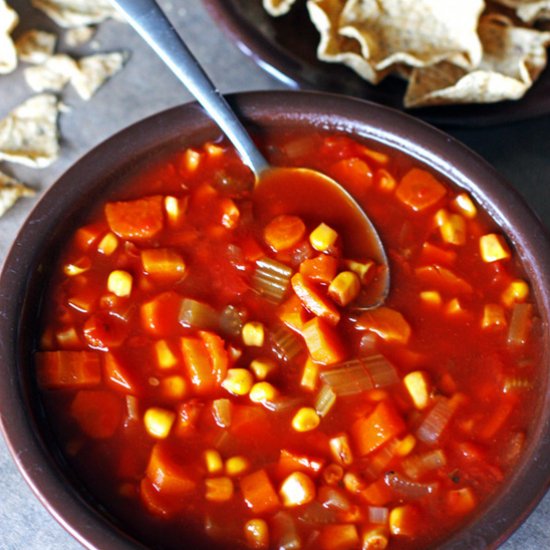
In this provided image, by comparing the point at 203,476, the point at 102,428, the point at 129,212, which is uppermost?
the point at 129,212

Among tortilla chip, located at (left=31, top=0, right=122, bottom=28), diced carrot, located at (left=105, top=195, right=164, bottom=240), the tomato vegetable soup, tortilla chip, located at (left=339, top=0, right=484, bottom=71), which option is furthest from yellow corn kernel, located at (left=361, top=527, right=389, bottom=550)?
tortilla chip, located at (left=31, top=0, right=122, bottom=28)

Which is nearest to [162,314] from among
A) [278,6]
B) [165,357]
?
[165,357]

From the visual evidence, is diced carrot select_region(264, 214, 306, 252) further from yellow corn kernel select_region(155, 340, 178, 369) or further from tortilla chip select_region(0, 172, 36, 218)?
tortilla chip select_region(0, 172, 36, 218)

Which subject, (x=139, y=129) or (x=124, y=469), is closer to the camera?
(x=124, y=469)

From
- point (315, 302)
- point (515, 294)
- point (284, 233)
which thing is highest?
point (284, 233)

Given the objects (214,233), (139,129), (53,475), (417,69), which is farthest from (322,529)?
(417,69)

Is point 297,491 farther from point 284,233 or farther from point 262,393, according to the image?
point 284,233

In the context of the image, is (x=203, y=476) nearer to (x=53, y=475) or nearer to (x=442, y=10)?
(x=53, y=475)
